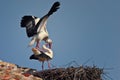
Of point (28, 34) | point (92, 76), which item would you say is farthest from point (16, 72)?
point (28, 34)

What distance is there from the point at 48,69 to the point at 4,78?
2.90 metres

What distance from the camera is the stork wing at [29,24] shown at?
1745 centimetres

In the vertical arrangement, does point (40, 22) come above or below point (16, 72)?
above

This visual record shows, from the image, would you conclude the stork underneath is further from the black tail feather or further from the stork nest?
the stork nest

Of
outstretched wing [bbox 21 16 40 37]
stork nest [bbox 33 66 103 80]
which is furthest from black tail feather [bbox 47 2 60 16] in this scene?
stork nest [bbox 33 66 103 80]

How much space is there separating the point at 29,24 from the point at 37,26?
33 centimetres

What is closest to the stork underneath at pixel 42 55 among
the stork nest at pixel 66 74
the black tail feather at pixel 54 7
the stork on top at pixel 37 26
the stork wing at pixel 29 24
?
the stork on top at pixel 37 26

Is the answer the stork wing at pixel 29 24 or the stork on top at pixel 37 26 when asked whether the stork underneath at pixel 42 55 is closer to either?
the stork on top at pixel 37 26

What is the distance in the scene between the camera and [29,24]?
17.7 m

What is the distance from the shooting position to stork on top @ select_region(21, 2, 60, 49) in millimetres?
17219

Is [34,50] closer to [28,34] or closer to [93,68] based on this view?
[28,34]

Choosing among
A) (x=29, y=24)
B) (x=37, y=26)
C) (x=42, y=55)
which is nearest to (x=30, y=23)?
(x=29, y=24)

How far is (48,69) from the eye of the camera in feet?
50.2

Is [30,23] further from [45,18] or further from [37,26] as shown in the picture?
[45,18]
